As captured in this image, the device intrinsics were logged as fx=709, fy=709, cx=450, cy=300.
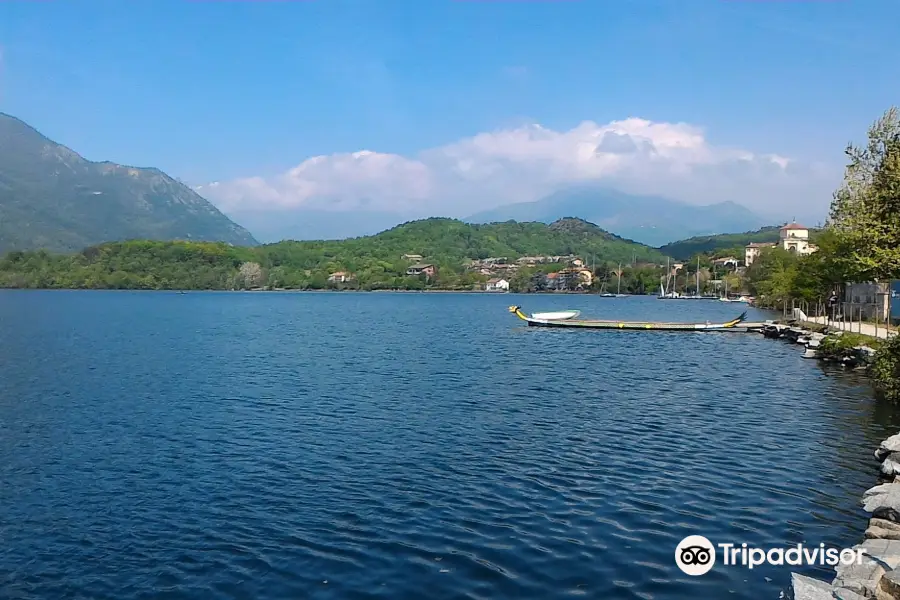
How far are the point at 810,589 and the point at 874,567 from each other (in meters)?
1.62

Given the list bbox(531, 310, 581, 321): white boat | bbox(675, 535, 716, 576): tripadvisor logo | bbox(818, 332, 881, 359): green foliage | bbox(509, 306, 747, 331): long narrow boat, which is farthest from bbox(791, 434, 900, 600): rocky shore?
bbox(531, 310, 581, 321): white boat

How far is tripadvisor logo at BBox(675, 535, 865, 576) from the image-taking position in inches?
484

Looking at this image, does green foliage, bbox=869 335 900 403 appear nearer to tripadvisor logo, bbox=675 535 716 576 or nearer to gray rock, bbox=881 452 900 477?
gray rock, bbox=881 452 900 477

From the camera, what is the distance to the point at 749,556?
1270 cm

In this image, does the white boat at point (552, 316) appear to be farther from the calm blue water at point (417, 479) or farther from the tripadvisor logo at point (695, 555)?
the tripadvisor logo at point (695, 555)

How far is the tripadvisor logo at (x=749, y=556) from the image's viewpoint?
12297 mm

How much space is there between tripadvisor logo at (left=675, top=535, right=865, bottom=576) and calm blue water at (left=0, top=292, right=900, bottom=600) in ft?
0.97

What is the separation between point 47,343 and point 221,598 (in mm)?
51297

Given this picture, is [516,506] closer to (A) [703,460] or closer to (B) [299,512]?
(B) [299,512]

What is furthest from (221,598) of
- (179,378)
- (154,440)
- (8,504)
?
(179,378)

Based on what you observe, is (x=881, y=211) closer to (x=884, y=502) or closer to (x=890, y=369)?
(x=890, y=369)

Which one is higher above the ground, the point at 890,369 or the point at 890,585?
the point at 890,369

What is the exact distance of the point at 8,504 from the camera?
53.1ft

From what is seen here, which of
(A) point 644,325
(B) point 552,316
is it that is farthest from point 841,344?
(B) point 552,316
